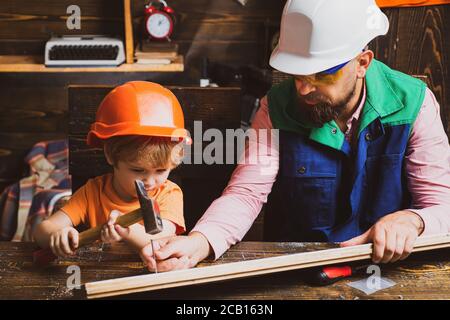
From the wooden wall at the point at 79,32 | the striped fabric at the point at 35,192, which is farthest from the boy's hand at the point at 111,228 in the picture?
the wooden wall at the point at 79,32

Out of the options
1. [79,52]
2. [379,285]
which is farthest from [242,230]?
[79,52]

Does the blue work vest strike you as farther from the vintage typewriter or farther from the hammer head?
the vintage typewriter

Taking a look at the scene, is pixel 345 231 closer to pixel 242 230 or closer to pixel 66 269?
pixel 242 230

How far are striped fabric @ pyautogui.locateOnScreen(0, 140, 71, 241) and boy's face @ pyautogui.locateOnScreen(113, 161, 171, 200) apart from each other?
4.11 feet

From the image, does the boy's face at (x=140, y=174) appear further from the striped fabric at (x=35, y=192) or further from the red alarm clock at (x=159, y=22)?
the red alarm clock at (x=159, y=22)

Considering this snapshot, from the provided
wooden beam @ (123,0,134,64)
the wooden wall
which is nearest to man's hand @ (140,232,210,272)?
wooden beam @ (123,0,134,64)

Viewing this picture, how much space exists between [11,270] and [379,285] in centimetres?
67

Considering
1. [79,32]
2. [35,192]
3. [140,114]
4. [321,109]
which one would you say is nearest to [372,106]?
[321,109]

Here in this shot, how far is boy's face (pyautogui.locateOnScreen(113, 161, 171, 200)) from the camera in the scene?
1.23 meters

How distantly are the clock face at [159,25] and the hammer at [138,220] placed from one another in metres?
1.89

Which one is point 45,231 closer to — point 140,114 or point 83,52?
point 140,114

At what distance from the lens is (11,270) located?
43.4 inches

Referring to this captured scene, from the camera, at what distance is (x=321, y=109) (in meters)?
1.35

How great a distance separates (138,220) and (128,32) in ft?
6.30
